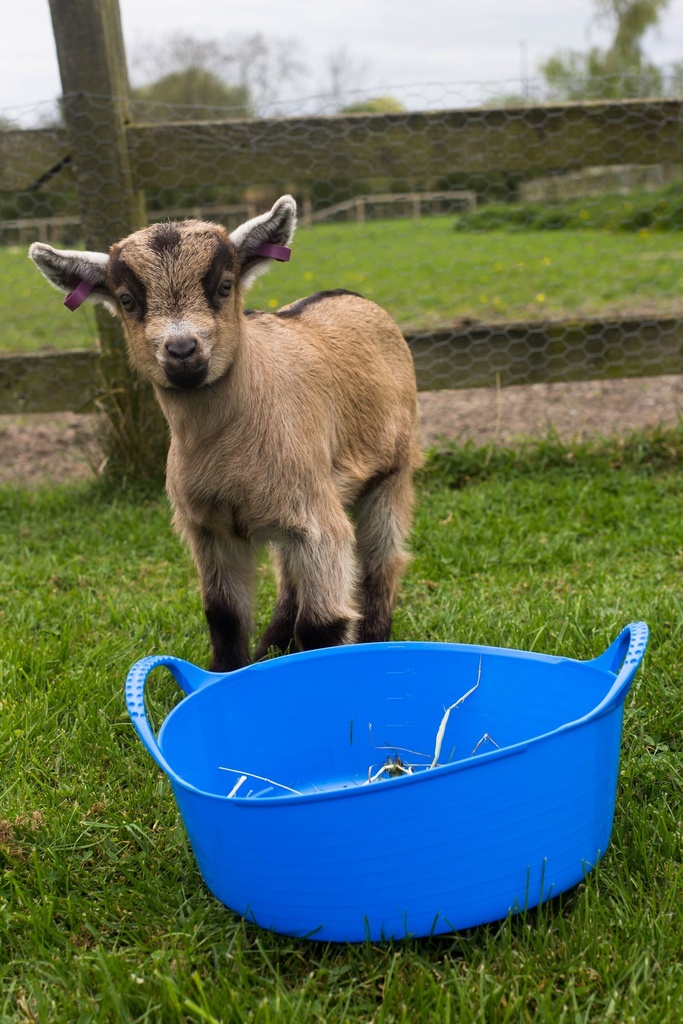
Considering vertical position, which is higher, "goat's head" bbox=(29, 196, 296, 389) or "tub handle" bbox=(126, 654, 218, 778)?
"goat's head" bbox=(29, 196, 296, 389)

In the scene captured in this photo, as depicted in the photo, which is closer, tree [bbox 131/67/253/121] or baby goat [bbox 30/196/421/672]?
baby goat [bbox 30/196/421/672]

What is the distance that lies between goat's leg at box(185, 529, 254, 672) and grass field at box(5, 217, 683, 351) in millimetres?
4327

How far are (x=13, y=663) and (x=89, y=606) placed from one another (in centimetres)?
66

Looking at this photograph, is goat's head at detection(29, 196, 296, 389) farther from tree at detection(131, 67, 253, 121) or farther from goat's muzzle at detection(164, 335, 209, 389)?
tree at detection(131, 67, 253, 121)

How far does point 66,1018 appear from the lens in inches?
77.4

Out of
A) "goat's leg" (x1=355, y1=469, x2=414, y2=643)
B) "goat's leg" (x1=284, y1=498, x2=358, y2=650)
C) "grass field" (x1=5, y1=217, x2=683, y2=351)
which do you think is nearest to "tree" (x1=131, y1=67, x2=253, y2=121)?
"grass field" (x1=5, y1=217, x2=683, y2=351)

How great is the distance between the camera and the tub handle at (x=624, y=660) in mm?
2064

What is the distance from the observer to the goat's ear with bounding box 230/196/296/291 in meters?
3.10

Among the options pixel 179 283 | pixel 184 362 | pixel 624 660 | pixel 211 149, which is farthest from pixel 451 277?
pixel 624 660

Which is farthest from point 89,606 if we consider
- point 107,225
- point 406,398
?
point 107,225

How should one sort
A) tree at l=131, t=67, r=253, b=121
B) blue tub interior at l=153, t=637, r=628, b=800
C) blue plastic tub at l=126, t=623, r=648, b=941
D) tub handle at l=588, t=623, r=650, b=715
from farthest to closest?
tree at l=131, t=67, r=253, b=121
blue tub interior at l=153, t=637, r=628, b=800
tub handle at l=588, t=623, r=650, b=715
blue plastic tub at l=126, t=623, r=648, b=941

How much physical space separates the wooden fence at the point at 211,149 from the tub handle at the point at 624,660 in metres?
3.31

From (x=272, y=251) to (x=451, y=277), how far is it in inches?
331

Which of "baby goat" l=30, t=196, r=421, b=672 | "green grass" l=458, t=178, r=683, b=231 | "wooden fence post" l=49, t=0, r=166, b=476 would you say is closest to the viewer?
"baby goat" l=30, t=196, r=421, b=672
